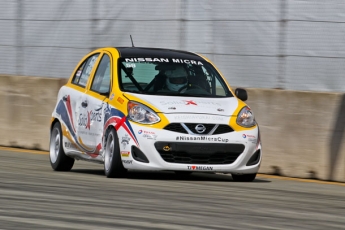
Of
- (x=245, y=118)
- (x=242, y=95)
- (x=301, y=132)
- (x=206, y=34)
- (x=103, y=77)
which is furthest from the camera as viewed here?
(x=206, y=34)

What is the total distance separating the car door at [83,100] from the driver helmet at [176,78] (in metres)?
1.02

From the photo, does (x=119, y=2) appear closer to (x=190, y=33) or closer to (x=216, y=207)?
(x=190, y=33)

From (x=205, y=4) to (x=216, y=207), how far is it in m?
7.20

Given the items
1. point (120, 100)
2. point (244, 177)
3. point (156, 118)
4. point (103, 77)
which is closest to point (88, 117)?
point (103, 77)

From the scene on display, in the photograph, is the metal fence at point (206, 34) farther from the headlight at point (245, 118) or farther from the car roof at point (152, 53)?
the headlight at point (245, 118)

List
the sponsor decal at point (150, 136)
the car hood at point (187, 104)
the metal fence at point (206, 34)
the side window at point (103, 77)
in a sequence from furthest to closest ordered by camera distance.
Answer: the metal fence at point (206, 34)
the side window at point (103, 77)
the car hood at point (187, 104)
the sponsor decal at point (150, 136)

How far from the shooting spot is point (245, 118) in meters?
12.2

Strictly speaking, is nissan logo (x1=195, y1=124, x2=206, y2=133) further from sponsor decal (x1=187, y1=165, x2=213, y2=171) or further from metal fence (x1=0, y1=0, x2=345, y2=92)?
metal fence (x1=0, y1=0, x2=345, y2=92)

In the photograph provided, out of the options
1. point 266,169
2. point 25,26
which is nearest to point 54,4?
point 25,26

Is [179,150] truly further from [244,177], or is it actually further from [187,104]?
[244,177]

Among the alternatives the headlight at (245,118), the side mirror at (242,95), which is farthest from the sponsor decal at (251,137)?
the side mirror at (242,95)

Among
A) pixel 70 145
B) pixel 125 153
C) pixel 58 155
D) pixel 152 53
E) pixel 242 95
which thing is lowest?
pixel 58 155

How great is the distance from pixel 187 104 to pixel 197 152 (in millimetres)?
614

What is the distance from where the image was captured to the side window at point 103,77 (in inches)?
505
